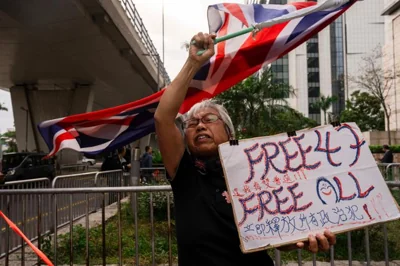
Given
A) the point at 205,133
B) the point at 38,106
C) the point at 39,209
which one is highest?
the point at 38,106

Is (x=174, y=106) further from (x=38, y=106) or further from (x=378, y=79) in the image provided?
(x=378, y=79)

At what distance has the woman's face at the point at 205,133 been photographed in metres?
2.28

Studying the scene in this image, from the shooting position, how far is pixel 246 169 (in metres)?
2.18

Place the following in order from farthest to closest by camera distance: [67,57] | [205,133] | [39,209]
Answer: [67,57], [39,209], [205,133]

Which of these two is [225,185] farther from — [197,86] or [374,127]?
[374,127]

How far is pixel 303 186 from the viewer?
7.16ft

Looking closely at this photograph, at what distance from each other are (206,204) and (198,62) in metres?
0.76

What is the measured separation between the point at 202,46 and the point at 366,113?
61.3 metres

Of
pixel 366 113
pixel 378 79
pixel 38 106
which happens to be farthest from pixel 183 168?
pixel 366 113

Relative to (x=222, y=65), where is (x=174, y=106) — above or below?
below

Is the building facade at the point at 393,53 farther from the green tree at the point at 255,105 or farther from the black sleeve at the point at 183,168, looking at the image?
the black sleeve at the point at 183,168

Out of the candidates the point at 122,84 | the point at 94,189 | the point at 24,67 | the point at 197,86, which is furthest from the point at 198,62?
the point at 122,84

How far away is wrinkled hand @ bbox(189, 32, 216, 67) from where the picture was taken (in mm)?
2146

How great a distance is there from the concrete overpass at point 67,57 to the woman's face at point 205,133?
46.6 feet
